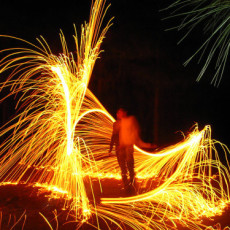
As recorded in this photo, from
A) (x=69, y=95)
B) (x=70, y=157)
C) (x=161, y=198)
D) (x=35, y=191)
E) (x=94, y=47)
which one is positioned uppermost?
(x=94, y=47)

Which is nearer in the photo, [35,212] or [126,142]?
[35,212]

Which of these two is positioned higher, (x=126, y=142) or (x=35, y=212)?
(x=126, y=142)

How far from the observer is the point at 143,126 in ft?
66.8

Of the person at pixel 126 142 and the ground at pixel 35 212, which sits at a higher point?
the person at pixel 126 142

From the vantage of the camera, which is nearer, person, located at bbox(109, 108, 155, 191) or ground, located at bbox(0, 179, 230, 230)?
ground, located at bbox(0, 179, 230, 230)

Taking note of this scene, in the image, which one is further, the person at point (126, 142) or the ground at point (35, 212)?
the person at point (126, 142)

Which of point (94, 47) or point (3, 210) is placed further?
point (94, 47)

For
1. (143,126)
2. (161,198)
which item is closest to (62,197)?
(161,198)

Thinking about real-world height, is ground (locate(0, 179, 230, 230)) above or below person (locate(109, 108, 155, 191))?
below

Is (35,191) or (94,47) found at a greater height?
(94,47)

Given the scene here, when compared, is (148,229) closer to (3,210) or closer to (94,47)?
(3,210)

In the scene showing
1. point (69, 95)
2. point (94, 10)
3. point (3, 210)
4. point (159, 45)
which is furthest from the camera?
point (159, 45)

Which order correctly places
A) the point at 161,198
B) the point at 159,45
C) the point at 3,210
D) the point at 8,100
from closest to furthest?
the point at 3,210 < the point at 161,198 < the point at 159,45 < the point at 8,100

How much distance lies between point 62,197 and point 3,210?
1.25 meters
